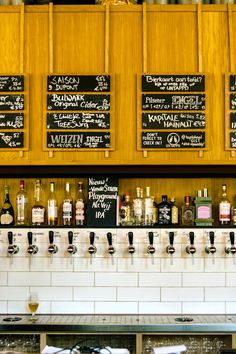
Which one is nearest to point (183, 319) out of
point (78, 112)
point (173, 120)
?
point (173, 120)

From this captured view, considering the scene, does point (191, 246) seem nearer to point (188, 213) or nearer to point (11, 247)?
point (188, 213)

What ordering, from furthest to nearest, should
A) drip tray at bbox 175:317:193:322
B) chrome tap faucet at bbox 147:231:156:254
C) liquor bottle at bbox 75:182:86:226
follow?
liquor bottle at bbox 75:182:86:226 → chrome tap faucet at bbox 147:231:156:254 → drip tray at bbox 175:317:193:322

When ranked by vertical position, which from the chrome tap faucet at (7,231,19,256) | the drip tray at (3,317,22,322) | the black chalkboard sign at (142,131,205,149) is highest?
the black chalkboard sign at (142,131,205,149)

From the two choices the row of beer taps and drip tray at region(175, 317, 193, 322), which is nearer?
drip tray at region(175, 317, 193, 322)

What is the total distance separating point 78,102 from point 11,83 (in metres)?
0.49

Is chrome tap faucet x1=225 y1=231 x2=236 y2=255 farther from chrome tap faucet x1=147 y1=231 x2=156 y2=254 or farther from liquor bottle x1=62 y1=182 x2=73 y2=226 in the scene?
liquor bottle x1=62 y1=182 x2=73 y2=226

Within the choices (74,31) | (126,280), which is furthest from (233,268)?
(74,31)

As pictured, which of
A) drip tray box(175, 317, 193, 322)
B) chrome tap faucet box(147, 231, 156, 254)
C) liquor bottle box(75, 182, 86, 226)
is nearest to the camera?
drip tray box(175, 317, 193, 322)

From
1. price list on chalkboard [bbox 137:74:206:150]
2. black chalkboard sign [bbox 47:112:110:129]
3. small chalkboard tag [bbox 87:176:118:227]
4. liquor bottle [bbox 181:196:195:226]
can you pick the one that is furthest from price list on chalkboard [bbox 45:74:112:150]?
liquor bottle [bbox 181:196:195:226]

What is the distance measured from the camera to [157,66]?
4023 millimetres

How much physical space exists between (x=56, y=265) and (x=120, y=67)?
1.54 m

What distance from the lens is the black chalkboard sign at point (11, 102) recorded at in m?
4.02

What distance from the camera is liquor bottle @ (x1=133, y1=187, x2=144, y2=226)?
424cm

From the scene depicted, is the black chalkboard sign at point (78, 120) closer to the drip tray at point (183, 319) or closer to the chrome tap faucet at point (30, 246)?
the chrome tap faucet at point (30, 246)
